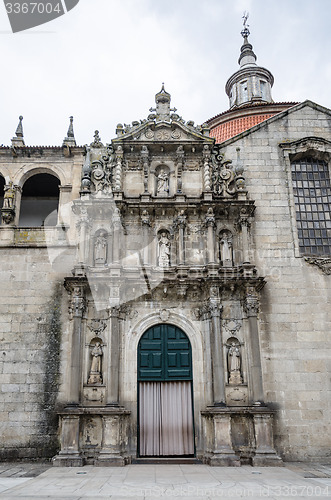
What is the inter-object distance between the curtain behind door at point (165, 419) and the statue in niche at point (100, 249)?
398cm

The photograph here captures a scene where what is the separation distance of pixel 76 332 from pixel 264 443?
6.07 meters

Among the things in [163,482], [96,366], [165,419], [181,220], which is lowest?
[163,482]

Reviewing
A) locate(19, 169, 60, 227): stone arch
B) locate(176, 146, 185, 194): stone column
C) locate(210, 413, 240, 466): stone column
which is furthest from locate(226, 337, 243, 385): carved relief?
locate(19, 169, 60, 227): stone arch

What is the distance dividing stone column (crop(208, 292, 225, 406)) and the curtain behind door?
1.02m

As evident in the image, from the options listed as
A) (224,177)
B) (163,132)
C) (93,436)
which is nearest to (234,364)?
(93,436)

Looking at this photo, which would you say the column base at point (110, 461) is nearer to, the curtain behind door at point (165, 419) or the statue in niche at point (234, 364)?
the curtain behind door at point (165, 419)

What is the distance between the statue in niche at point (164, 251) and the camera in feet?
46.5

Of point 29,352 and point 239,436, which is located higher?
point 29,352

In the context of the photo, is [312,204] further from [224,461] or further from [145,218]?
[224,461]

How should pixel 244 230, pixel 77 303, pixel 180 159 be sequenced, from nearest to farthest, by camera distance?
1. pixel 77 303
2. pixel 244 230
3. pixel 180 159

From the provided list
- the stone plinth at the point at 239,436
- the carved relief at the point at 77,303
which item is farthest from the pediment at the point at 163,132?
the stone plinth at the point at 239,436

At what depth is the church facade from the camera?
41.0 feet

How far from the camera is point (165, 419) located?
507 inches

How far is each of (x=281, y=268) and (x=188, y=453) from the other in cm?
627
